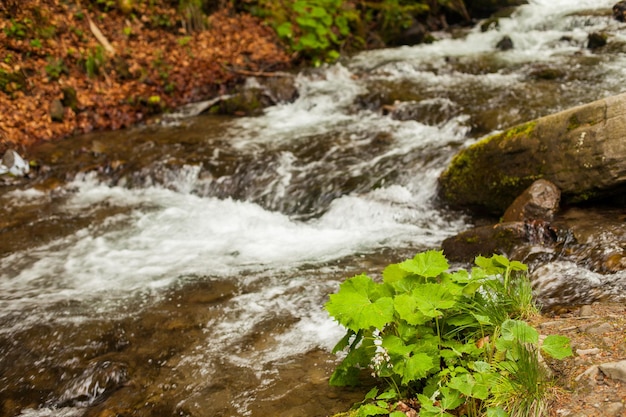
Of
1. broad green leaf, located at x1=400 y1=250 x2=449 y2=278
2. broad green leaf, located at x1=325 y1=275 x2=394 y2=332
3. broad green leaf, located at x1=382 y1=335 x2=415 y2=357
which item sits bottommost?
broad green leaf, located at x1=382 y1=335 x2=415 y2=357

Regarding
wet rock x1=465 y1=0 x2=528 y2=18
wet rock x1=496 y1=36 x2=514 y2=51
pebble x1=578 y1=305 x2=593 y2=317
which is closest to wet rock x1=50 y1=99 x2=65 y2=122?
pebble x1=578 y1=305 x2=593 y2=317

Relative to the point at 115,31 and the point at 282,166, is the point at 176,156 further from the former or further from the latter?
the point at 115,31

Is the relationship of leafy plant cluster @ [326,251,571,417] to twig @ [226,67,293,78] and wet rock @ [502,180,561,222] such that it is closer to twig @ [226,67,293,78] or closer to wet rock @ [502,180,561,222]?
wet rock @ [502,180,561,222]

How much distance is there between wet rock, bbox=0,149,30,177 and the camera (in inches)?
330

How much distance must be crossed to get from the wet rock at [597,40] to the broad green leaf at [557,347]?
11.3 m

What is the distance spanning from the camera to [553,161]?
497 centimetres

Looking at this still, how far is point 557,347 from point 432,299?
637 millimetres

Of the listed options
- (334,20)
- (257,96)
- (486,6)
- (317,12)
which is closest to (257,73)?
(257,96)

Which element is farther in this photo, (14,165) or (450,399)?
(14,165)

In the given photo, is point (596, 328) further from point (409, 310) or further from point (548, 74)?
point (548, 74)

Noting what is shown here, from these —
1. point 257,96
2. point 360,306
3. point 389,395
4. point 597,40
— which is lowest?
point 389,395

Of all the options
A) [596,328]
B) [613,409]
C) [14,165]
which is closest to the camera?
[613,409]

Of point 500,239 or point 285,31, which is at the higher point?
point 285,31

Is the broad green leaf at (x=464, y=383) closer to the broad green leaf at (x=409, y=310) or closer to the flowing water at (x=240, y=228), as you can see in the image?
the broad green leaf at (x=409, y=310)
